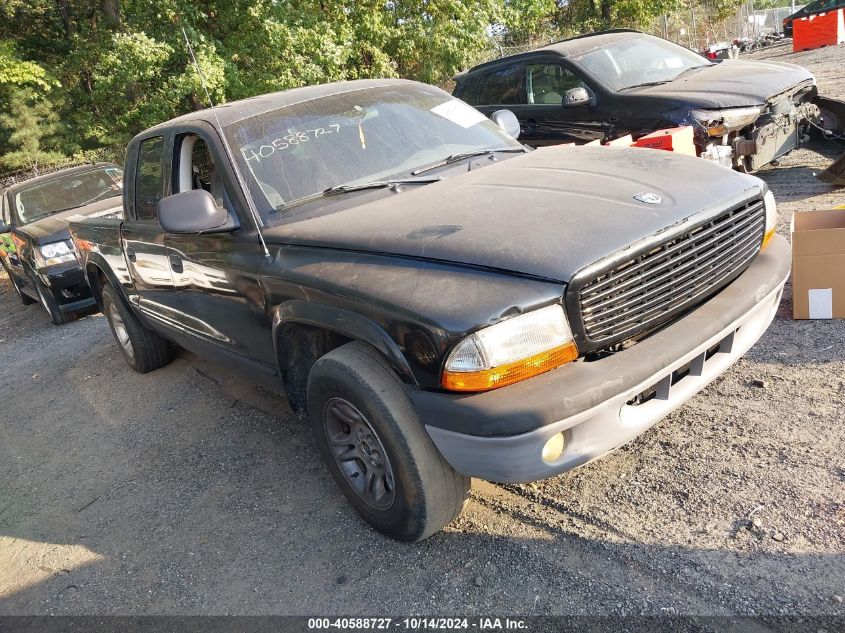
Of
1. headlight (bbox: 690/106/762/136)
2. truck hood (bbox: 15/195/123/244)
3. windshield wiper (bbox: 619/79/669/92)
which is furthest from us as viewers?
truck hood (bbox: 15/195/123/244)

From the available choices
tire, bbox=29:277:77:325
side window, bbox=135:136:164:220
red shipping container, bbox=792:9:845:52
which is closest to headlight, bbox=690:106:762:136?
side window, bbox=135:136:164:220

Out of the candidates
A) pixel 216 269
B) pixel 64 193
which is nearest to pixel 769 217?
pixel 216 269

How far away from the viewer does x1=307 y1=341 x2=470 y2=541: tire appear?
2486mm

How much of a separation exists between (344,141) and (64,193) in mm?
7229

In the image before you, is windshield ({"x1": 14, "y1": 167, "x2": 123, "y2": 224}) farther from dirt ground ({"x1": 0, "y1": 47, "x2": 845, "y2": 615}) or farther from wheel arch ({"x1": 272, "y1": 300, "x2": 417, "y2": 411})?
wheel arch ({"x1": 272, "y1": 300, "x2": 417, "y2": 411})

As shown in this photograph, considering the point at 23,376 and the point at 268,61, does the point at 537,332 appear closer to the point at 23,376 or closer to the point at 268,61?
the point at 23,376

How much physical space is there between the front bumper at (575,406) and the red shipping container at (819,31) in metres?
23.5

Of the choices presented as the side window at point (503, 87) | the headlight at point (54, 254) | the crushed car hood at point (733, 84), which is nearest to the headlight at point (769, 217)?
the crushed car hood at point (733, 84)

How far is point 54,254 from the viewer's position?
317 inches

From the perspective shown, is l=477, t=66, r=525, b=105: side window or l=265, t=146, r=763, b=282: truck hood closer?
l=265, t=146, r=763, b=282: truck hood

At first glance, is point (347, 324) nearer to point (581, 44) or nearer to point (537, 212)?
point (537, 212)

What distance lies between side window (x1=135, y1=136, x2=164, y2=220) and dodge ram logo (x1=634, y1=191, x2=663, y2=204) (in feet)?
9.26

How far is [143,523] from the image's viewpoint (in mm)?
3475

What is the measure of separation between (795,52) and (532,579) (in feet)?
79.4
